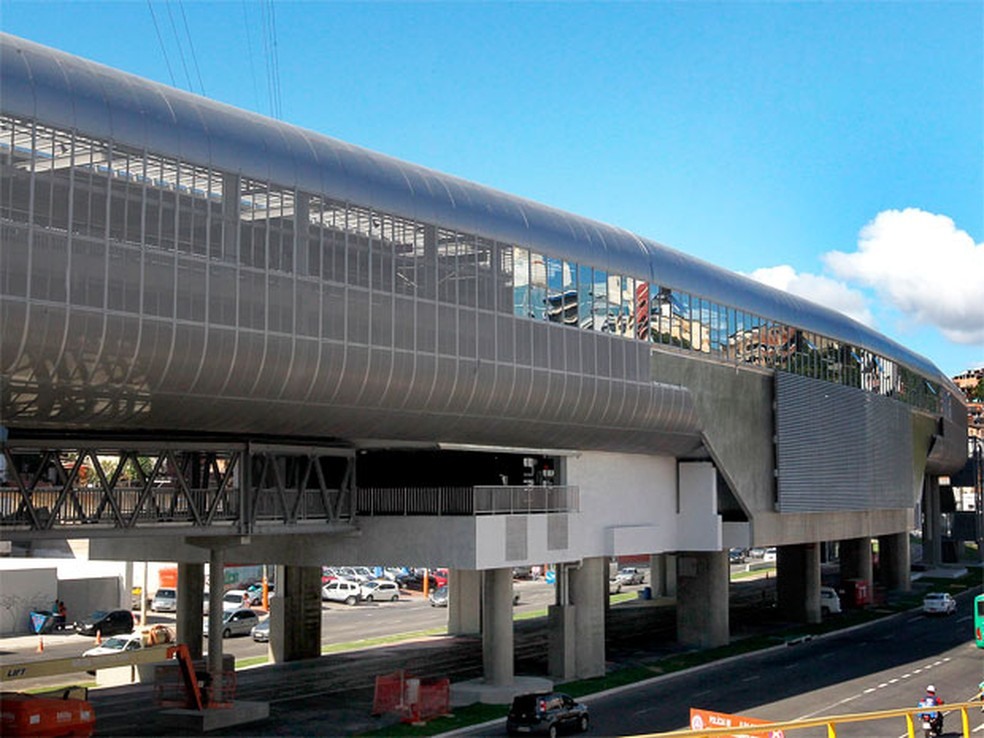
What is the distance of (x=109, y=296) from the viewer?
103 ft

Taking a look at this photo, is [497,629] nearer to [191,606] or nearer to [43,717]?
[191,606]

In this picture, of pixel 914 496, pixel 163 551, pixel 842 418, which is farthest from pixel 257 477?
pixel 914 496

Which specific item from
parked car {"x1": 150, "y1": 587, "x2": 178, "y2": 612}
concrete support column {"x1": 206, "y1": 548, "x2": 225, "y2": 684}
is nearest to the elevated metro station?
concrete support column {"x1": 206, "y1": 548, "x2": 225, "y2": 684}

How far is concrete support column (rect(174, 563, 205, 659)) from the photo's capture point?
54094 millimetres

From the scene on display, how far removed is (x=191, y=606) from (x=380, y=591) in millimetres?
42222

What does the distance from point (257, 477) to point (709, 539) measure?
26367 mm

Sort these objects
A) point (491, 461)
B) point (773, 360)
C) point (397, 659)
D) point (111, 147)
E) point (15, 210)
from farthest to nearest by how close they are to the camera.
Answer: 1. point (773, 360)
2. point (397, 659)
3. point (491, 461)
4. point (111, 147)
5. point (15, 210)

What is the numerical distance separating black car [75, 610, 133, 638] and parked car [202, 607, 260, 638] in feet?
14.9

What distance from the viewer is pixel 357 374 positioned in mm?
38875

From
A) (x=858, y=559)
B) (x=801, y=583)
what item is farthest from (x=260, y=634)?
(x=858, y=559)

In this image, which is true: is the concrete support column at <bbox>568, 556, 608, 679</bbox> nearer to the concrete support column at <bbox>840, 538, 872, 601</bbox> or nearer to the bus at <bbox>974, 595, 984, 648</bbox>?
the bus at <bbox>974, 595, 984, 648</bbox>

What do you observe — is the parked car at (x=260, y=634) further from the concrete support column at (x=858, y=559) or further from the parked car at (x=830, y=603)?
the concrete support column at (x=858, y=559)

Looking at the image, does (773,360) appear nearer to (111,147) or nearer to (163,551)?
(163,551)

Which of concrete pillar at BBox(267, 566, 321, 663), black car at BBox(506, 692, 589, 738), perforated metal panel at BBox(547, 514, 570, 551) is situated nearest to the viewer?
black car at BBox(506, 692, 589, 738)
